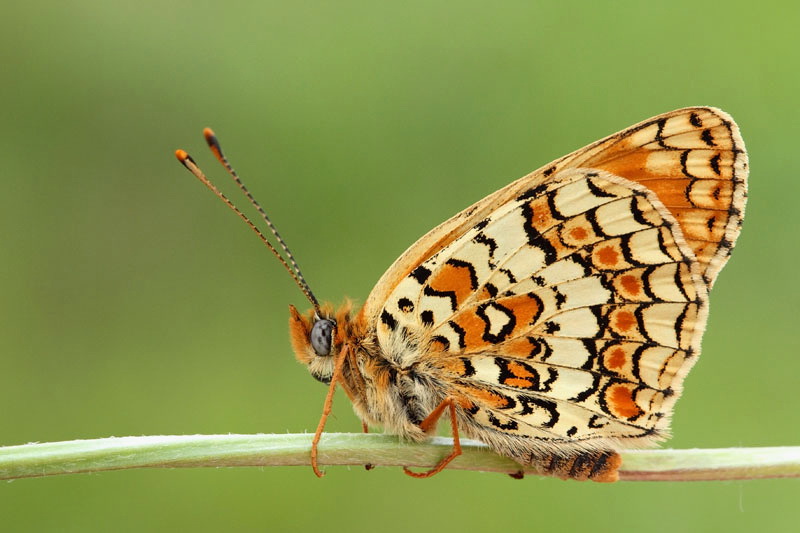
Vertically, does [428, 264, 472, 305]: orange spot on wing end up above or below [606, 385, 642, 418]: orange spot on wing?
above

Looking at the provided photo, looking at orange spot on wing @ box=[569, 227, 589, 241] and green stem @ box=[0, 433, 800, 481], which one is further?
orange spot on wing @ box=[569, 227, 589, 241]

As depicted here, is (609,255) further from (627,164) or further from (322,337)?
(322,337)

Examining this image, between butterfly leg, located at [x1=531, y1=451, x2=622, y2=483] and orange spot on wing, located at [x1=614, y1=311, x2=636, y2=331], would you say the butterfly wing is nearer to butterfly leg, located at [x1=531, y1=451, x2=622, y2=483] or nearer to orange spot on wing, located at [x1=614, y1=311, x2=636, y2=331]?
orange spot on wing, located at [x1=614, y1=311, x2=636, y2=331]

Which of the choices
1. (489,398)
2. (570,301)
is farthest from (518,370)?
(570,301)

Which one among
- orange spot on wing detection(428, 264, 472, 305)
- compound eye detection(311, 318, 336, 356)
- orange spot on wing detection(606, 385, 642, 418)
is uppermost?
orange spot on wing detection(428, 264, 472, 305)

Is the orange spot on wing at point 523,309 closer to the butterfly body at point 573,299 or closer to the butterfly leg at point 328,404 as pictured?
the butterfly body at point 573,299

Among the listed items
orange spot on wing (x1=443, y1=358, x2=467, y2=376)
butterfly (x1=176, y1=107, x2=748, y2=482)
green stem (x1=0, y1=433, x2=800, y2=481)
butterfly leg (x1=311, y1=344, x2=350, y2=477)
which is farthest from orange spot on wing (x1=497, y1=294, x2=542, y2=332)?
butterfly leg (x1=311, y1=344, x2=350, y2=477)

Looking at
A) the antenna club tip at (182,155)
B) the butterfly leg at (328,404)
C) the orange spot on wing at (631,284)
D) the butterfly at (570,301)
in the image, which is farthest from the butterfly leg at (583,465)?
the antenna club tip at (182,155)
